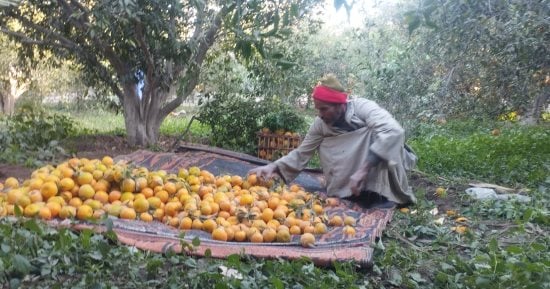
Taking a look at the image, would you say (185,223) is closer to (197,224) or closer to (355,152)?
(197,224)

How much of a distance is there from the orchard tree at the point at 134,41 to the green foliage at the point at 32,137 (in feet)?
3.09

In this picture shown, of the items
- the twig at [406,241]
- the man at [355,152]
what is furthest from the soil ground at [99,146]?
the twig at [406,241]

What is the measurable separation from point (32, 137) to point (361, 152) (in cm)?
436

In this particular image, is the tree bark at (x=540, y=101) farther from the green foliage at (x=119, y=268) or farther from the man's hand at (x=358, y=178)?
the green foliage at (x=119, y=268)

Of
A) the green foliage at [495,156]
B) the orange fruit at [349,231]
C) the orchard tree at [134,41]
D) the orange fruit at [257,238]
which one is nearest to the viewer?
the orange fruit at [257,238]

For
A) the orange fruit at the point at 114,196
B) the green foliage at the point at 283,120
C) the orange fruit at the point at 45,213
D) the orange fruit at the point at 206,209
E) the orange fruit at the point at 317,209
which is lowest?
the orange fruit at the point at 317,209

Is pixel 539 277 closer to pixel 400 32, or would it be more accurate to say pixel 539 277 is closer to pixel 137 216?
pixel 137 216

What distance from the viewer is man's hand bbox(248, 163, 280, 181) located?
469 centimetres

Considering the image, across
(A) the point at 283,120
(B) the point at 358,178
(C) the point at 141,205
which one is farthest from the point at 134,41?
(B) the point at 358,178

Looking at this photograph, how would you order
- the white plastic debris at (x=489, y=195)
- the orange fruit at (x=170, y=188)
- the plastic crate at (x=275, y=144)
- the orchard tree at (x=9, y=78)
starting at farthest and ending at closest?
the orchard tree at (x=9, y=78), the plastic crate at (x=275, y=144), the white plastic debris at (x=489, y=195), the orange fruit at (x=170, y=188)

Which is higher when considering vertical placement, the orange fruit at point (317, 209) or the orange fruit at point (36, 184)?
the orange fruit at point (36, 184)

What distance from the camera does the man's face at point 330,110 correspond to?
15.3 ft

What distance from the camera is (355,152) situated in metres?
4.78

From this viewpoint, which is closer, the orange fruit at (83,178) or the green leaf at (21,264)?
the green leaf at (21,264)
